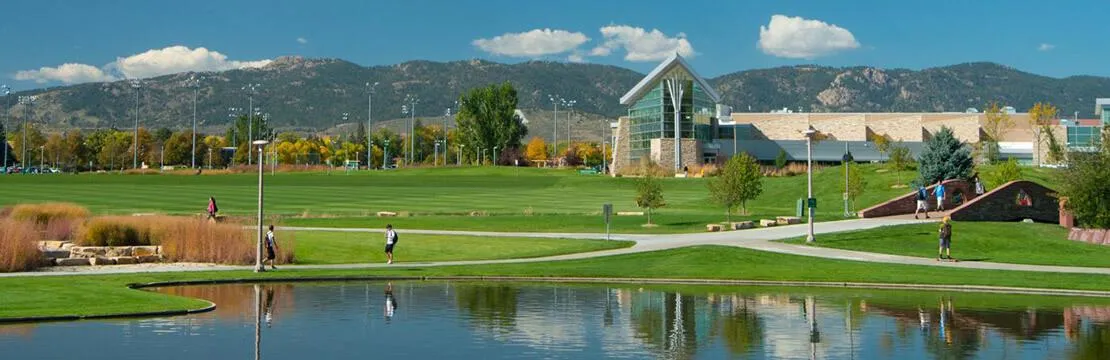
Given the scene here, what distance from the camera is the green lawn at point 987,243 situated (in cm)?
4128

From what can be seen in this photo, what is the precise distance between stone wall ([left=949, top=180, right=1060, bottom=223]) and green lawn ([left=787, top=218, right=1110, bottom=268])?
2258 mm

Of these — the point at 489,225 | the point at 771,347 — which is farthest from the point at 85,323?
the point at 489,225

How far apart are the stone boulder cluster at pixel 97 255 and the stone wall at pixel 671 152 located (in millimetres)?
94933

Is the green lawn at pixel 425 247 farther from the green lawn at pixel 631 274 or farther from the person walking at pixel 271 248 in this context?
the green lawn at pixel 631 274

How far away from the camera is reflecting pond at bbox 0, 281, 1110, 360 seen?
65.9ft

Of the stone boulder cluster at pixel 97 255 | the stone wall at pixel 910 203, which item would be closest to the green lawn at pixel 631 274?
the stone boulder cluster at pixel 97 255

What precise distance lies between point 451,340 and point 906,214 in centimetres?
4112

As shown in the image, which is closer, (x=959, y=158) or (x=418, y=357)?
(x=418, y=357)

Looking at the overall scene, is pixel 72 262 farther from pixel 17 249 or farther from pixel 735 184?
pixel 735 184

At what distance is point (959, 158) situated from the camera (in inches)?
2589

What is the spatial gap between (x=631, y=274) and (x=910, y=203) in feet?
89.9

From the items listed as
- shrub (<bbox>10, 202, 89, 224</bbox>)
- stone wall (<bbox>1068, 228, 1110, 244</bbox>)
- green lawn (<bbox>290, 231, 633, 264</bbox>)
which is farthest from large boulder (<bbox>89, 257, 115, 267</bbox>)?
stone wall (<bbox>1068, 228, 1110, 244</bbox>)

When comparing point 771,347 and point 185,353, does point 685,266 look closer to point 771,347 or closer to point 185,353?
point 771,347

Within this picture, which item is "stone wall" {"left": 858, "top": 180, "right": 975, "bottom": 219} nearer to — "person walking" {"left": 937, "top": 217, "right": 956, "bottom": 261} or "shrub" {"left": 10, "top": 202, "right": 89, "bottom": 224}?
"person walking" {"left": 937, "top": 217, "right": 956, "bottom": 261}
